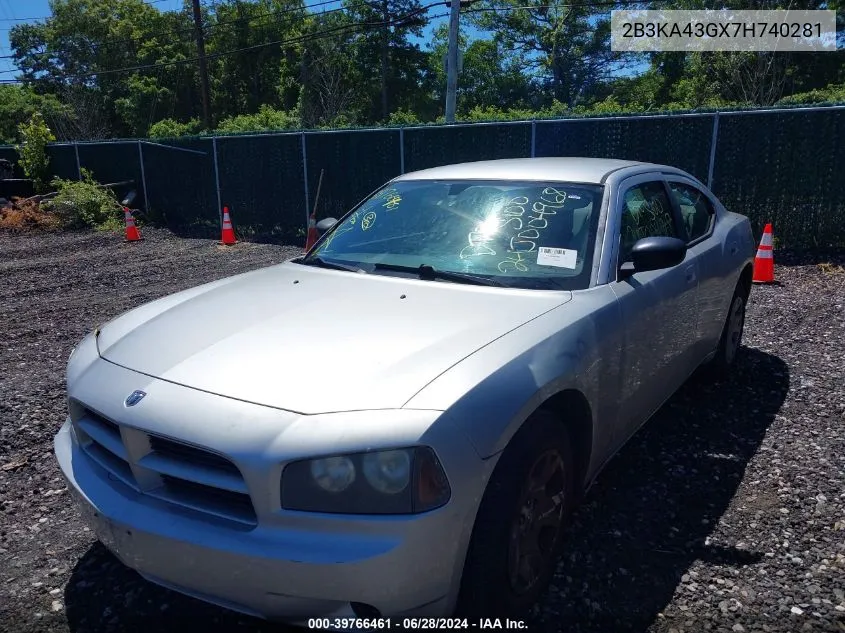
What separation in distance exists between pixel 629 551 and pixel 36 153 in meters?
20.2

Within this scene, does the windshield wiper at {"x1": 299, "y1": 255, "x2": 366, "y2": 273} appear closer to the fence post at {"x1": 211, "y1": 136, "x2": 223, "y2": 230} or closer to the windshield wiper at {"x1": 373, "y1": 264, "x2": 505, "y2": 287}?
the windshield wiper at {"x1": 373, "y1": 264, "x2": 505, "y2": 287}

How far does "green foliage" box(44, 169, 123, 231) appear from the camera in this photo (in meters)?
15.0

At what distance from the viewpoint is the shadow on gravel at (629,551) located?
7.99 feet

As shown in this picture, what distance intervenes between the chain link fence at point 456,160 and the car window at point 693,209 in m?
5.82

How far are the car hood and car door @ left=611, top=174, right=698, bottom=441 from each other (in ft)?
1.52

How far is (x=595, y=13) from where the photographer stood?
1837 inches

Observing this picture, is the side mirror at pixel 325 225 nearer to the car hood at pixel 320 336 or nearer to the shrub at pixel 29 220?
the car hood at pixel 320 336

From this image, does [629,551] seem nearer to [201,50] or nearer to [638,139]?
[638,139]

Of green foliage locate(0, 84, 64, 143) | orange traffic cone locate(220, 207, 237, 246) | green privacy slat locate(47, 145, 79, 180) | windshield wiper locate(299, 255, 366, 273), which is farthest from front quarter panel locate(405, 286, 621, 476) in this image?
green foliage locate(0, 84, 64, 143)

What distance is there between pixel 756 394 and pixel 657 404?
1.58m

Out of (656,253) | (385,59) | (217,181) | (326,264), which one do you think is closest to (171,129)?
(385,59)

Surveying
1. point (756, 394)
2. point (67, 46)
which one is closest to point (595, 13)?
point (67, 46)

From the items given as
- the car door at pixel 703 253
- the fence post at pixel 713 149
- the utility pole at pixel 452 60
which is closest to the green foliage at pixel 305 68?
the utility pole at pixel 452 60

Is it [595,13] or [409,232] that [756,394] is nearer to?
[409,232]
